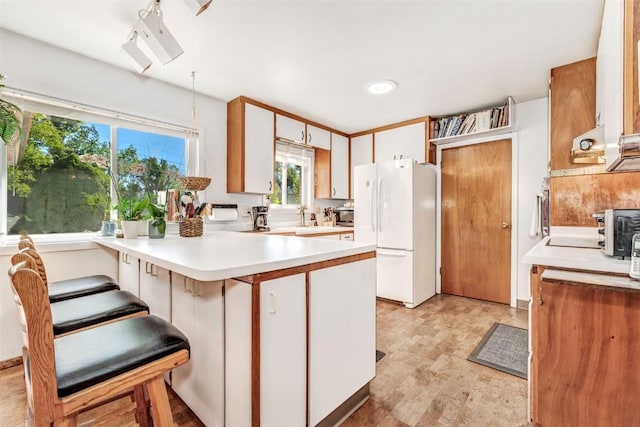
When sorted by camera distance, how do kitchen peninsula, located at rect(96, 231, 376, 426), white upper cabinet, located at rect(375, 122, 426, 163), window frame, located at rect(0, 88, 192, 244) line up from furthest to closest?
white upper cabinet, located at rect(375, 122, 426, 163)
window frame, located at rect(0, 88, 192, 244)
kitchen peninsula, located at rect(96, 231, 376, 426)

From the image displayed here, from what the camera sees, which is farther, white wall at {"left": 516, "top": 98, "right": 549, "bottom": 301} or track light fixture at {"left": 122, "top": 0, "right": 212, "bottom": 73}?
white wall at {"left": 516, "top": 98, "right": 549, "bottom": 301}

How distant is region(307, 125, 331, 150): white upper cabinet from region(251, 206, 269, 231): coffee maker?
1.19m

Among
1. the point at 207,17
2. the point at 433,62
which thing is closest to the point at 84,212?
the point at 207,17

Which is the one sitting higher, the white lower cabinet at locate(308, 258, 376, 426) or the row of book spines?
the row of book spines

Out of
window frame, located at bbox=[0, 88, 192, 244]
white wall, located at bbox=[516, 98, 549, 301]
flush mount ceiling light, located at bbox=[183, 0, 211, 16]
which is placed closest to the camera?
flush mount ceiling light, located at bbox=[183, 0, 211, 16]

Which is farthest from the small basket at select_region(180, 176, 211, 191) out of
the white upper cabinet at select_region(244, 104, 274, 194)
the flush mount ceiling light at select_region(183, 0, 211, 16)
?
the flush mount ceiling light at select_region(183, 0, 211, 16)

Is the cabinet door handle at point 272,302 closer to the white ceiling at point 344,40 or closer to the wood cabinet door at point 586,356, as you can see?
the wood cabinet door at point 586,356

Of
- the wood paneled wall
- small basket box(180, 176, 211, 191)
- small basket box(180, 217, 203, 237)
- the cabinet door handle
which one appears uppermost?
small basket box(180, 176, 211, 191)

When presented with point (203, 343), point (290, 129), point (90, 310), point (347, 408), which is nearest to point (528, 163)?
point (290, 129)

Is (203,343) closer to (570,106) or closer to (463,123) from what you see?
(570,106)

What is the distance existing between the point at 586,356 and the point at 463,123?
2.82 metres

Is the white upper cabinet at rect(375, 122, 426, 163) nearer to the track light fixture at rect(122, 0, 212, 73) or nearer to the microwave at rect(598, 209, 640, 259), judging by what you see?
the microwave at rect(598, 209, 640, 259)

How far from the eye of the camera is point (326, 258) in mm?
1322

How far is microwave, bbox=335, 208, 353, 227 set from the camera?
170 inches
